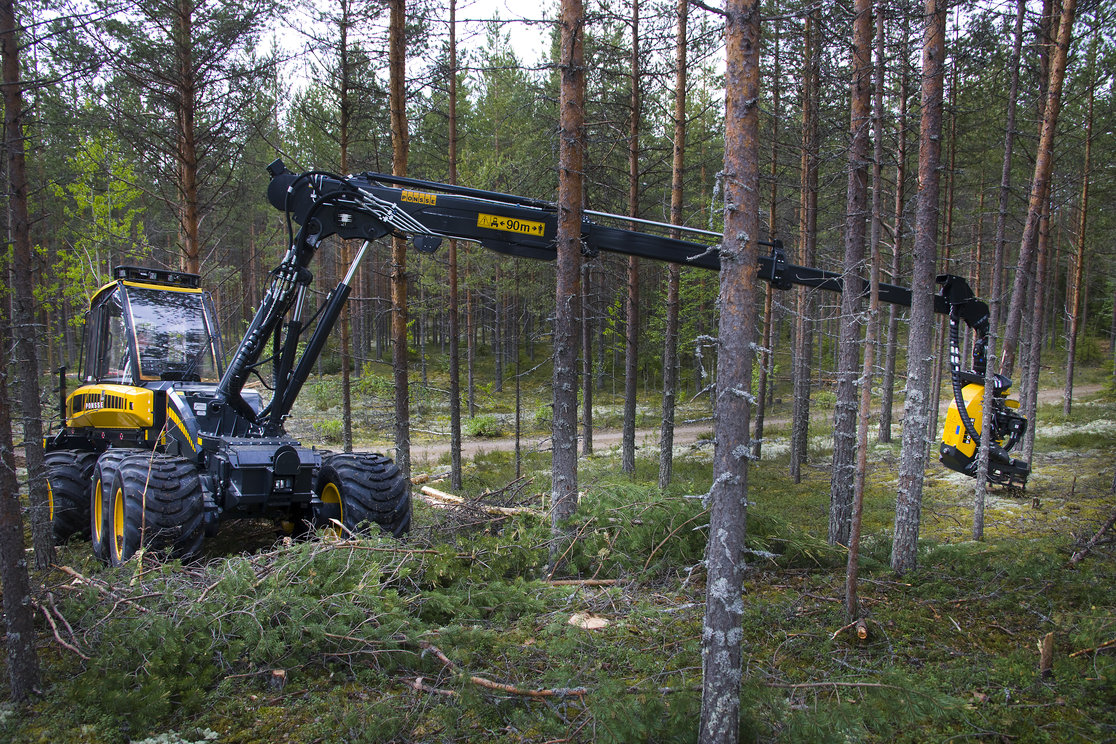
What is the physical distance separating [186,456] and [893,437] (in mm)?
21945

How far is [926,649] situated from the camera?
17.9 ft

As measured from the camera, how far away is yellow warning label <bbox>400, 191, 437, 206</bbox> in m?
7.38

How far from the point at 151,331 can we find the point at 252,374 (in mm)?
1973

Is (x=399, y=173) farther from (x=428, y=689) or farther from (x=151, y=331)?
(x=428, y=689)

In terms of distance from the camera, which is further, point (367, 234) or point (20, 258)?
point (367, 234)

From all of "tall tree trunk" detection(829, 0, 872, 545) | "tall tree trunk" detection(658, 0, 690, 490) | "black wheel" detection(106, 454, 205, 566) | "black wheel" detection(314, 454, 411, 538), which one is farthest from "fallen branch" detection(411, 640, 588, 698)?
"tall tree trunk" detection(658, 0, 690, 490)

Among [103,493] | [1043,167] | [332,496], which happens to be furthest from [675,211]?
[103,493]

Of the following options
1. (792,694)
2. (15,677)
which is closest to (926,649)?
(792,694)

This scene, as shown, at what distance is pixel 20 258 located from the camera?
594cm

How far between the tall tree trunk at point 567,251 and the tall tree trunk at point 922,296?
12.6 feet

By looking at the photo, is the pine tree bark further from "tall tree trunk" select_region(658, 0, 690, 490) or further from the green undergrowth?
"tall tree trunk" select_region(658, 0, 690, 490)

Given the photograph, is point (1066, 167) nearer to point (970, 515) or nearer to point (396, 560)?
point (970, 515)

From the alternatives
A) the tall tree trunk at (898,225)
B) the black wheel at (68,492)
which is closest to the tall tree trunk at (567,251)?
the tall tree trunk at (898,225)

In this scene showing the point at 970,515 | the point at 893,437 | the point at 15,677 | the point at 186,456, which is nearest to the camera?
the point at 15,677
